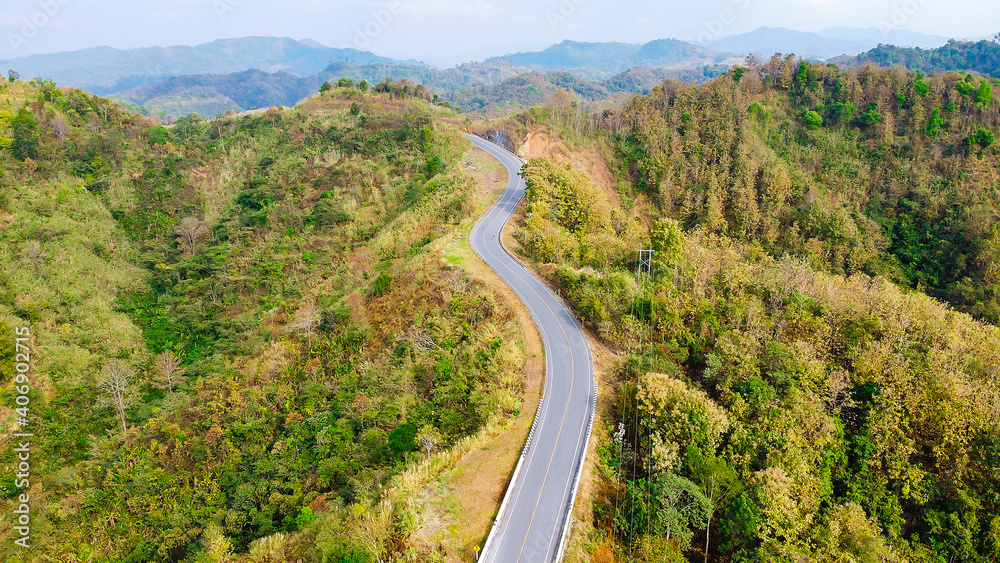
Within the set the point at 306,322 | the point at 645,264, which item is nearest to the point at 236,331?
the point at 306,322

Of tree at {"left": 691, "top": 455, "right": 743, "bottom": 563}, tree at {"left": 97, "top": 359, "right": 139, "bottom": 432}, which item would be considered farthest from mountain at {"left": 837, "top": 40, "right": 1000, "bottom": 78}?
tree at {"left": 97, "top": 359, "right": 139, "bottom": 432}

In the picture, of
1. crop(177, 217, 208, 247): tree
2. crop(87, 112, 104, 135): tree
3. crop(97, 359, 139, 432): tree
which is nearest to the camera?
crop(97, 359, 139, 432): tree

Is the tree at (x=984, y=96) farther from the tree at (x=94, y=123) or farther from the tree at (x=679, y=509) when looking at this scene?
the tree at (x=94, y=123)

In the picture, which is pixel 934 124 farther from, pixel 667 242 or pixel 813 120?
pixel 667 242

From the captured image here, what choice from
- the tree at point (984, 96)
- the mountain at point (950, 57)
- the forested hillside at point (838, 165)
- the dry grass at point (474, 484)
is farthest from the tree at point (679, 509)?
the mountain at point (950, 57)

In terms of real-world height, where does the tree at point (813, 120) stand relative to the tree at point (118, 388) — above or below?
above

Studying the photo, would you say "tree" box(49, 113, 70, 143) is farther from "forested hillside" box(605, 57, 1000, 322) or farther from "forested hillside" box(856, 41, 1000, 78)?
"forested hillside" box(856, 41, 1000, 78)
